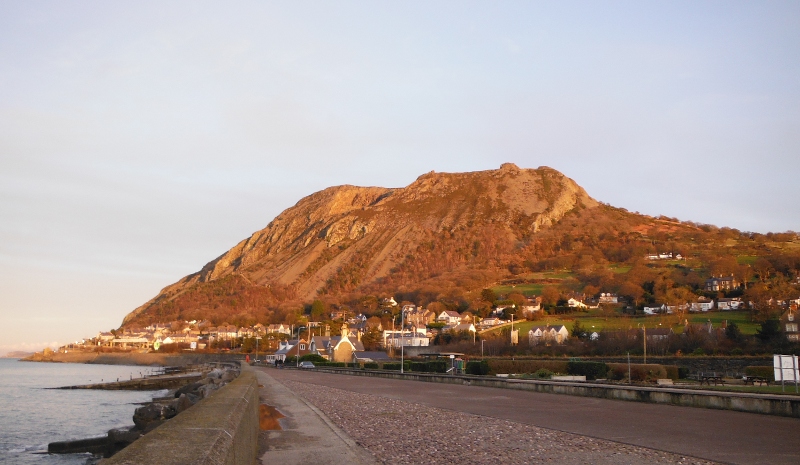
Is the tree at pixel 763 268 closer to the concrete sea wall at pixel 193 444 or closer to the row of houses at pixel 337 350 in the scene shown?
the row of houses at pixel 337 350

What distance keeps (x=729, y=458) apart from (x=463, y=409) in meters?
8.79

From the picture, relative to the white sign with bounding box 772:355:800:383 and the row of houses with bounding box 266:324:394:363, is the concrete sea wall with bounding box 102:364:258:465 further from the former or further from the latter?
the row of houses with bounding box 266:324:394:363

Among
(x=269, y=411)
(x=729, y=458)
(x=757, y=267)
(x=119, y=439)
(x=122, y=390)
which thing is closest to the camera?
(x=729, y=458)

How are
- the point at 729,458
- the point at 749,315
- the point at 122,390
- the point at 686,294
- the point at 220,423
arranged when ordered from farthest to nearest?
the point at 686,294
the point at 749,315
the point at 122,390
the point at 729,458
the point at 220,423

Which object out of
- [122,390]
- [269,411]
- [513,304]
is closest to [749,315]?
[513,304]

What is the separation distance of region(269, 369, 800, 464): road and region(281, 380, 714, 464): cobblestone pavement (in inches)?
26.2

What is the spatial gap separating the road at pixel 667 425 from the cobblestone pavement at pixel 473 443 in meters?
0.67

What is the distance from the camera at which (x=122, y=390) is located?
193 ft

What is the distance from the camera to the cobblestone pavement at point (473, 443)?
28.5 ft

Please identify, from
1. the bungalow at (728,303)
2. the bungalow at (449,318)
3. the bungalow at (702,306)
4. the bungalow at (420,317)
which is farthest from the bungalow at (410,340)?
the bungalow at (728,303)

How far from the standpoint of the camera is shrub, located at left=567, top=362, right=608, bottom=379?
34562 millimetres

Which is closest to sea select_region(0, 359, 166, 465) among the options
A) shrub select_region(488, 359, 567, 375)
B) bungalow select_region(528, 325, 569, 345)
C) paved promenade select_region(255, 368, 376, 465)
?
paved promenade select_region(255, 368, 376, 465)

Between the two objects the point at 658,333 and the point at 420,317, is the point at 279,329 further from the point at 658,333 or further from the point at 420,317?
the point at 658,333

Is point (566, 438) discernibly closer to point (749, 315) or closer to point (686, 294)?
point (749, 315)
